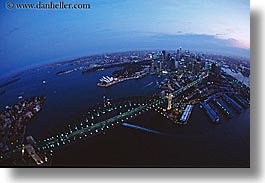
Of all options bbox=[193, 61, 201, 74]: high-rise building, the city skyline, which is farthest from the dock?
the city skyline

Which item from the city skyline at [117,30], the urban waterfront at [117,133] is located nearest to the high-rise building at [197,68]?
the city skyline at [117,30]

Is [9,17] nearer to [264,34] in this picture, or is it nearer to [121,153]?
[121,153]

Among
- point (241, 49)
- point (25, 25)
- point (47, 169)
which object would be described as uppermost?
point (25, 25)

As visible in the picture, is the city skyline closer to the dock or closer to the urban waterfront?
the urban waterfront

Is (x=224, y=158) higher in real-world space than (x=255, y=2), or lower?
lower

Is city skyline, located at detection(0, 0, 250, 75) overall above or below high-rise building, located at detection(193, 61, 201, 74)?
above

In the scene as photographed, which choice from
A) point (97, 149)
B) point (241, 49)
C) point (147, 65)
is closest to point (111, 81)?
point (147, 65)

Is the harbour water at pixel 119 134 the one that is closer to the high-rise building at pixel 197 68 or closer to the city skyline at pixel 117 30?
the city skyline at pixel 117 30

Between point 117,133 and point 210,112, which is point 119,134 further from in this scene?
point 210,112
